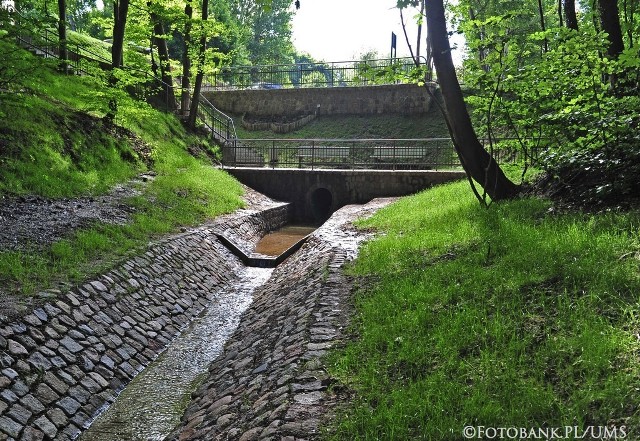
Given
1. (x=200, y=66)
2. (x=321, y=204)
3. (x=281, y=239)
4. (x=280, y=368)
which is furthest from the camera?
(x=321, y=204)

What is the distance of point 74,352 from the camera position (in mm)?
6203

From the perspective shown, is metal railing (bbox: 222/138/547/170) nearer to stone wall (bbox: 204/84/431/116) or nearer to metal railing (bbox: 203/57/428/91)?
stone wall (bbox: 204/84/431/116)

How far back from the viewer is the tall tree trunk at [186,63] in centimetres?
2012

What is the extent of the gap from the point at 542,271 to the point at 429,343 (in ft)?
5.23

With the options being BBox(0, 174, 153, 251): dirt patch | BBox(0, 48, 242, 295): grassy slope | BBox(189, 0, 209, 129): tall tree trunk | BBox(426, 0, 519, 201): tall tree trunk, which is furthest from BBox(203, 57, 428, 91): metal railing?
BBox(426, 0, 519, 201): tall tree trunk

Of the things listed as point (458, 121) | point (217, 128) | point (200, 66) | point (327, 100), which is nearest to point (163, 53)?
point (200, 66)

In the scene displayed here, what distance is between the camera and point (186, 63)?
21.6 m

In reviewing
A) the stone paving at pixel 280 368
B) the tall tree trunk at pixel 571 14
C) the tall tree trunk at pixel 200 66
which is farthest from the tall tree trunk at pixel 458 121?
the tall tree trunk at pixel 200 66

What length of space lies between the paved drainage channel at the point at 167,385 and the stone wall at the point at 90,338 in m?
0.16

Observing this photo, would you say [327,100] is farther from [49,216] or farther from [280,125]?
[49,216]

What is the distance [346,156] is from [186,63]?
27.6ft

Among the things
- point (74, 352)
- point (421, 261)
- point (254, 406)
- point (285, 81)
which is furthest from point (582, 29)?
point (285, 81)

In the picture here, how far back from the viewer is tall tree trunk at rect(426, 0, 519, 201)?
9078mm

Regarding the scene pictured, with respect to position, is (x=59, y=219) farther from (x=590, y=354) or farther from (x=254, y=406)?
(x=590, y=354)
